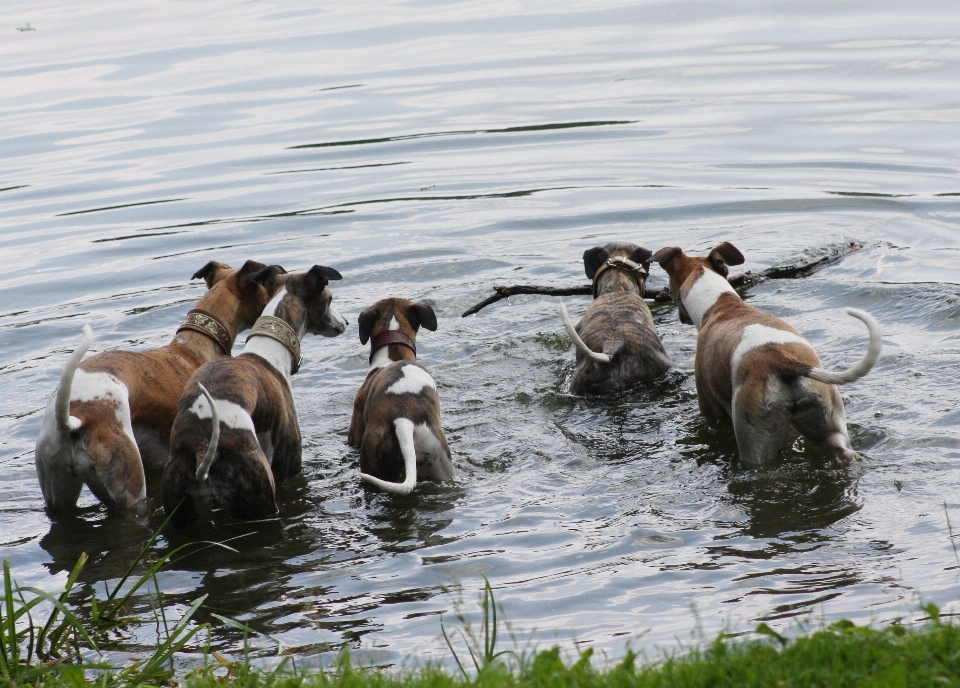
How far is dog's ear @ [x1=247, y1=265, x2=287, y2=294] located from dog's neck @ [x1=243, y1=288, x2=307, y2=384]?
15 centimetres

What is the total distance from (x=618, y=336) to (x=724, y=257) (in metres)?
1.00

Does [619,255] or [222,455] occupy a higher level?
[619,255]

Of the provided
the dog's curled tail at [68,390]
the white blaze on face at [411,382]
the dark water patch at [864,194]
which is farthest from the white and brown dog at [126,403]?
the dark water patch at [864,194]

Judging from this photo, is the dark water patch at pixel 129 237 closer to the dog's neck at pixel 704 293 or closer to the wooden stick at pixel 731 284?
the wooden stick at pixel 731 284

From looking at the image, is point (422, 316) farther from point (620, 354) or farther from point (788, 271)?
point (788, 271)

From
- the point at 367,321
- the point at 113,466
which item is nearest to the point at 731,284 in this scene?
the point at 367,321

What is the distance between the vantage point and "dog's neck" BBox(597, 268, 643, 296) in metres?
9.52

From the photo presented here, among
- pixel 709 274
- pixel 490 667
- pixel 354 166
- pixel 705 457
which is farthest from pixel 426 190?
pixel 490 667

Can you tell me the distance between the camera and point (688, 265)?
8.59 m

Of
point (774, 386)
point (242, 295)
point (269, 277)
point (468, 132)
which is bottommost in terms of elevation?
point (774, 386)

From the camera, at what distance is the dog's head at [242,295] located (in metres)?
7.92

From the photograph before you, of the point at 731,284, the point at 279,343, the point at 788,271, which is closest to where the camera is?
the point at 279,343

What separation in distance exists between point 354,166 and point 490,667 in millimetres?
12859

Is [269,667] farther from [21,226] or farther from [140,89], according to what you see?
[140,89]
